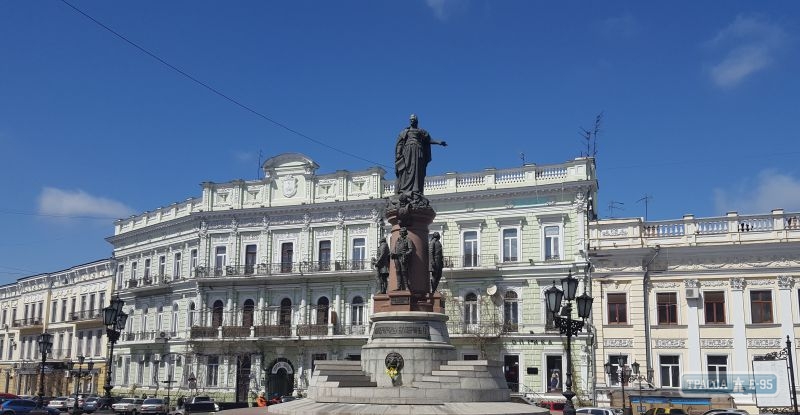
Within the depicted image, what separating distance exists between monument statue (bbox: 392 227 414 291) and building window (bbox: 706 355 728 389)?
23.9 meters

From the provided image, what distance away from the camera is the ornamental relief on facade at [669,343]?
132ft

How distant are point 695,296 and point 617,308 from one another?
3982 mm

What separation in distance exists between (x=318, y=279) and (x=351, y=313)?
10.00 feet

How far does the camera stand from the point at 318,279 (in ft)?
166

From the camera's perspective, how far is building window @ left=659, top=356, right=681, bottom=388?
4019 cm

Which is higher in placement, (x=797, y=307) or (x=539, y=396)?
(x=797, y=307)

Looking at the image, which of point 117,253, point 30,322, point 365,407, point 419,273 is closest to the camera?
point 365,407

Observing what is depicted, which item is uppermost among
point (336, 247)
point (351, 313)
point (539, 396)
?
point (336, 247)

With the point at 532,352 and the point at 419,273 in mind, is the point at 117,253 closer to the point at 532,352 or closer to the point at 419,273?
the point at 532,352

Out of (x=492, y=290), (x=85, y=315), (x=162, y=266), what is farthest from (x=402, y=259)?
(x=85, y=315)

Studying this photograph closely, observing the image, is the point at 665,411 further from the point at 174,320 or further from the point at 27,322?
the point at 27,322

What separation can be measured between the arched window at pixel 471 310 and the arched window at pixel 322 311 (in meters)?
9.23

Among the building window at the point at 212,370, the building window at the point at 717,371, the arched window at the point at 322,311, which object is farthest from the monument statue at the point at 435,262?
the building window at the point at 212,370

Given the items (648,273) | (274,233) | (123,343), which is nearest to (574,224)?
(648,273)
